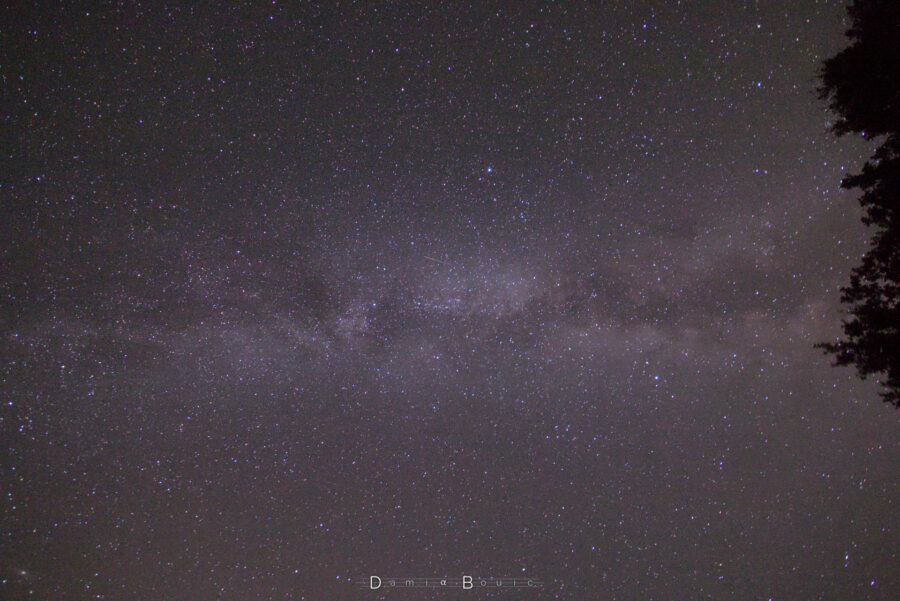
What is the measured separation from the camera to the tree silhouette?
2982 mm

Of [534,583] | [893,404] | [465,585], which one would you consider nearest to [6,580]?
[465,585]

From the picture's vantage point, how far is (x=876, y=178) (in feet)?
10.1

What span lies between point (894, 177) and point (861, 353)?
4.67 feet

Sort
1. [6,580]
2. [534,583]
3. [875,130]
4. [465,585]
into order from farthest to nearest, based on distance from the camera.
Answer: [6,580] → [534,583] → [465,585] → [875,130]

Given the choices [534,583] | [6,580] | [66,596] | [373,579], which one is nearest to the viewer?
[373,579]

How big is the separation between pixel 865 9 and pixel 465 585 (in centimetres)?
1416

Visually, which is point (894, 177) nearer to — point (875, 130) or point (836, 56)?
point (875, 130)

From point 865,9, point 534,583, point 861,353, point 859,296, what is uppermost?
point 865,9

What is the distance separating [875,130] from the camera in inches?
124

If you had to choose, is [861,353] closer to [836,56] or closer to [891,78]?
[891,78]

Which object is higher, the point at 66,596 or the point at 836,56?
the point at 836,56

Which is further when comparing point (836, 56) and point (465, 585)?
point (465, 585)

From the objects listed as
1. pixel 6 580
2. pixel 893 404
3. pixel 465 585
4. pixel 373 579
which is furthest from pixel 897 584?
pixel 6 580

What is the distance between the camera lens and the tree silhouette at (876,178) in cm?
298
